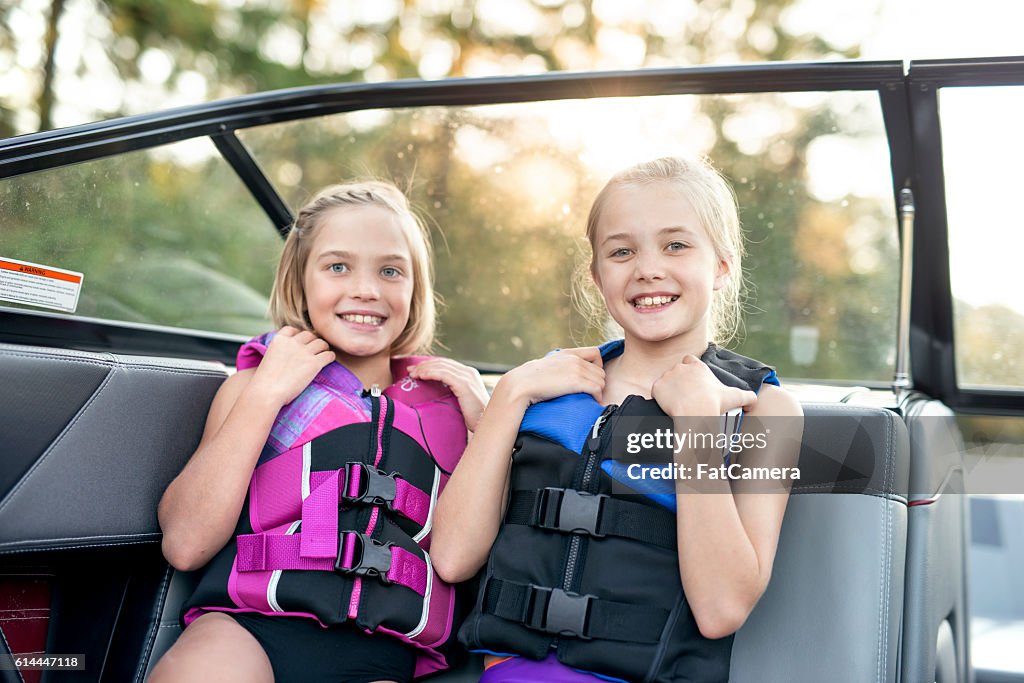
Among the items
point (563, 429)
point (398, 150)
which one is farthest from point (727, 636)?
point (398, 150)

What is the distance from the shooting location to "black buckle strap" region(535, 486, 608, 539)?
150cm

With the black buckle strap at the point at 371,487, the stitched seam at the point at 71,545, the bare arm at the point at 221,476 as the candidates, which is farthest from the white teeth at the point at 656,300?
the stitched seam at the point at 71,545

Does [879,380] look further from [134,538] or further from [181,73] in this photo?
[181,73]

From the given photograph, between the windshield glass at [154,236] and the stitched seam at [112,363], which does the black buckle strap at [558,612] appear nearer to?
the stitched seam at [112,363]

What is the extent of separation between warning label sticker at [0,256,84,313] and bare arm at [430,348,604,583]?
943 mm

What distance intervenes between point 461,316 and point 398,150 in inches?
20.0

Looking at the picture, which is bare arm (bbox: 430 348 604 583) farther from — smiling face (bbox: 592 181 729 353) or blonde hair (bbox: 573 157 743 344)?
blonde hair (bbox: 573 157 743 344)

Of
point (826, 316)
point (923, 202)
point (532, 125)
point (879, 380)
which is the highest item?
point (532, 125)

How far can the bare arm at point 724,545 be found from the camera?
1407 mm

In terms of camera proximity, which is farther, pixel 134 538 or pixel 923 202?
pixel 923 202

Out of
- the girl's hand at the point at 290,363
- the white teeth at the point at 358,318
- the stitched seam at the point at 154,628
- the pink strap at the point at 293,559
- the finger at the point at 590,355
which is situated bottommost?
the stitched seam at the point at 154,628

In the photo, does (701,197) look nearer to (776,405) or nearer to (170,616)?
(776,405)

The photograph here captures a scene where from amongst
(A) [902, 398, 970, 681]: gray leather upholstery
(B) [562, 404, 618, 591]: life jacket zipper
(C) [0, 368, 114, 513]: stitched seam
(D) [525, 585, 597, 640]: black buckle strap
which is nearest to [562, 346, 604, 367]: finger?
(B) [562, 404, 618, 591]: life jacket zipper

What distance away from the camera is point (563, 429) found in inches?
63.9
